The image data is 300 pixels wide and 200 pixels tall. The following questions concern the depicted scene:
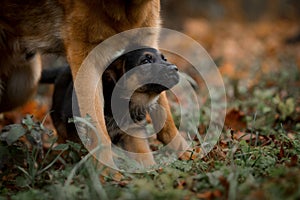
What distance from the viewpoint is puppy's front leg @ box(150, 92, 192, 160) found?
13.1 feet

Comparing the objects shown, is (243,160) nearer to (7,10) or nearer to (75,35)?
(75,35)

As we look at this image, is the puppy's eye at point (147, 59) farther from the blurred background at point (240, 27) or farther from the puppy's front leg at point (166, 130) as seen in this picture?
the blurred background at point (240, 27)

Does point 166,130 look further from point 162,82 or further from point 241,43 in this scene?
point 241,43

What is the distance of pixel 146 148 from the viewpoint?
4.07 metres

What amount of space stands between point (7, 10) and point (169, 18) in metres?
9.53

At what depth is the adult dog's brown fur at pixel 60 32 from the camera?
3.61m

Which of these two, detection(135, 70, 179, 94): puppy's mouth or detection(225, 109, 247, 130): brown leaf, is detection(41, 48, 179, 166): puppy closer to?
detection(135, 70, 179, 94): puppy's mouth

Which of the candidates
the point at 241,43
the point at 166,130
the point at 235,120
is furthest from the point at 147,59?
the point at 241,43

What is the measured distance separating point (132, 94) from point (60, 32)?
757 mm

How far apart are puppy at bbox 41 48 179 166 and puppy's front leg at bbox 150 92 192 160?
0.28ft

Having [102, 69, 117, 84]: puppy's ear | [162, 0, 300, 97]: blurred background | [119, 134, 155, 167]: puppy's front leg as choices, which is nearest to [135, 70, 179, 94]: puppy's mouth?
[102, 69, 117, 84]: puppy's ear

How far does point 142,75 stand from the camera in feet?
12.6

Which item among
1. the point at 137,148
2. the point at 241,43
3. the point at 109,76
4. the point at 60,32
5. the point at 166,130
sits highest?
the point at 60,32

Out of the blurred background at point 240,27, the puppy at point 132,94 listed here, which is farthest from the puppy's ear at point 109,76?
the blurred background at point 240,27
